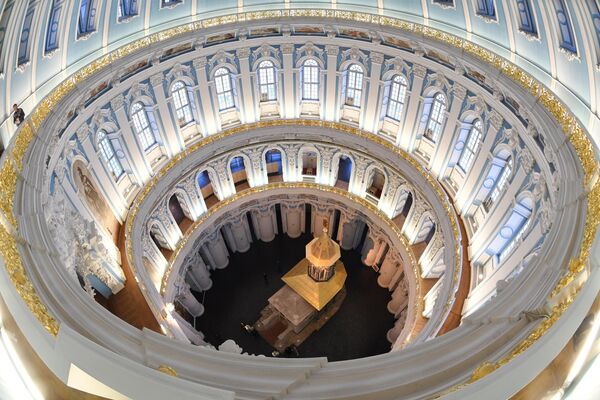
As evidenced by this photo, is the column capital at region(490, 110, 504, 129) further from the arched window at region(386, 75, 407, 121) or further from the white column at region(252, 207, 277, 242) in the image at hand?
the white column at region(252, 207, 277, 242)

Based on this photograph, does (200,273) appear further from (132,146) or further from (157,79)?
(157,79)

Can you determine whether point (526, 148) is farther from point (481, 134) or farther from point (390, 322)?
point (390, 322)

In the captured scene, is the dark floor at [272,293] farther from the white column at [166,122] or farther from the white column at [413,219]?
the white column at [166,122]

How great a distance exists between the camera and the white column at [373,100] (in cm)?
2338

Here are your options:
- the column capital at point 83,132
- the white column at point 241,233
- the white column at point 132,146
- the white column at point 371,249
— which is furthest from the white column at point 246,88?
the white column at point 371,249

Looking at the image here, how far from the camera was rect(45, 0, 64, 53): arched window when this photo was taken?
57.8ft

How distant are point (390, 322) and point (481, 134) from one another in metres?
12.7

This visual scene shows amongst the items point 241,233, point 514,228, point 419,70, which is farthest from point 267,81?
point 514,228

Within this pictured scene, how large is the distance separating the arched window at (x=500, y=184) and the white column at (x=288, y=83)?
11.9m

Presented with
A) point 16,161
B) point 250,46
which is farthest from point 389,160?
point 16,161

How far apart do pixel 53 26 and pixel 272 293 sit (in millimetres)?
18788

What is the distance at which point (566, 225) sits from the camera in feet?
41.7

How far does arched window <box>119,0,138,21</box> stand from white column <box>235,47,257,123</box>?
17.1ft

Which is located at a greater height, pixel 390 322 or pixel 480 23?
pixel 480 23
